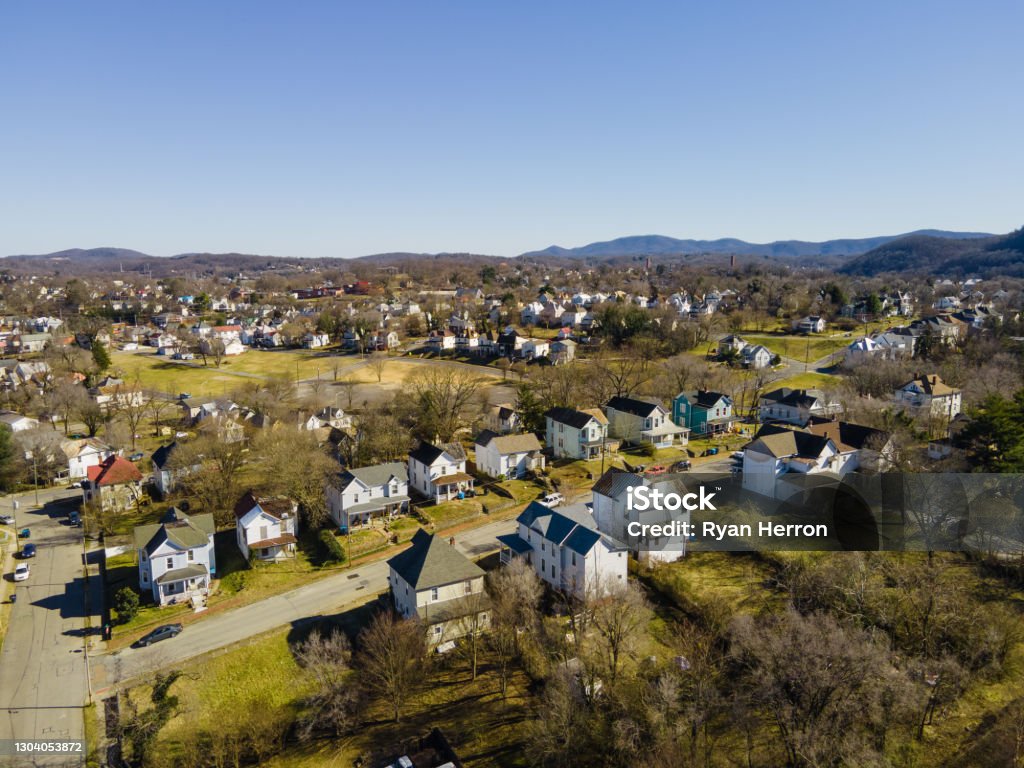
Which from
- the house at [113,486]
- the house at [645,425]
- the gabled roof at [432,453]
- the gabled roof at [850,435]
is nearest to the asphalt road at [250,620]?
the gabled roof at [432,453]

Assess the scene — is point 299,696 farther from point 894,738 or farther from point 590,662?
point 894,738

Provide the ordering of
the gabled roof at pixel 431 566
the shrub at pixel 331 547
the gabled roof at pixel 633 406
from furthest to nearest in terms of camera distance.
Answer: the gabled roof at pixel 633 406
the shrub at pixel 331 547
the gabled roof at pixel 431 566

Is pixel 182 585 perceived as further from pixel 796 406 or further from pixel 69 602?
pixel 796 406

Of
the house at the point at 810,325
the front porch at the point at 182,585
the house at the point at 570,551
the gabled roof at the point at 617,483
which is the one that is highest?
the house at the point at 810,325

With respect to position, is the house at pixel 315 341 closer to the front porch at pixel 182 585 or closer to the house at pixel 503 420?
the house at pixel 503 420

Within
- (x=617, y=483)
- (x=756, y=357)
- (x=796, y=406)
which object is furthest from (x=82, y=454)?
(x=756, y=357)

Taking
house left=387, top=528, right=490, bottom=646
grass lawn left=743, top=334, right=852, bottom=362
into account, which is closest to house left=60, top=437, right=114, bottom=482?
house left=387, top=528, right=490, bottom=646
